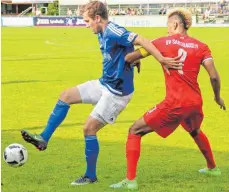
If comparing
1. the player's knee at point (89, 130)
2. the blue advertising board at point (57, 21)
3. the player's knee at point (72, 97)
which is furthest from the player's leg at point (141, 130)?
the blue advertising board at point (57, 21)

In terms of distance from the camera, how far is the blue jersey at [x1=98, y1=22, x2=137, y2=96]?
792 centimetres

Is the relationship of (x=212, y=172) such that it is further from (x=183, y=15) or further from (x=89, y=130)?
(x=183, y=15)

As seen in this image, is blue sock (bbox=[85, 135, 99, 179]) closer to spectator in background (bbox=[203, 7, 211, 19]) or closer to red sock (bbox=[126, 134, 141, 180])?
red sock (bbox=[126, 134, 141, 180])

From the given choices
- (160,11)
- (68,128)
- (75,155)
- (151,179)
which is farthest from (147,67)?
(160,11)

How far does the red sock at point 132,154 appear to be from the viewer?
7.95 metres

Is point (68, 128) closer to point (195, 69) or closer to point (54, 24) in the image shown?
point (195, 69)

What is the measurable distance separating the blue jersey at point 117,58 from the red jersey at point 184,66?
0.38 metres

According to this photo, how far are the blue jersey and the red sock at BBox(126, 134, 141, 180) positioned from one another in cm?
62

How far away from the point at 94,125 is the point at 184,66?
1300mm

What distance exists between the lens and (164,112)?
26.0ft

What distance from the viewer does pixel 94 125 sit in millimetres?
8195

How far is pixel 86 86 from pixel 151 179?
1405 mm

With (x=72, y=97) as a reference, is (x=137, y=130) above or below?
below

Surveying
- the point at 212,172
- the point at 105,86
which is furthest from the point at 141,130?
the point at 212,172
